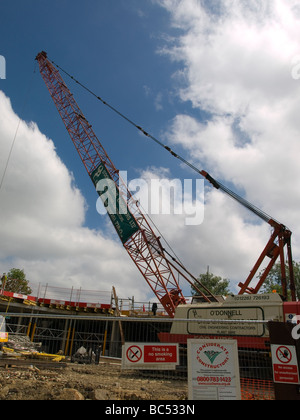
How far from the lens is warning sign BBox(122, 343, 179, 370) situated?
6414 mm

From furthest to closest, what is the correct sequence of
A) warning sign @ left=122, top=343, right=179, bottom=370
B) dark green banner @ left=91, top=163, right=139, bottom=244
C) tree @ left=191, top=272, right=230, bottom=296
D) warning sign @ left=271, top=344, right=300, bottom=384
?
tree @ left=191, top=272, right=230, bottom=296 → dark green banner @ left=91, top=163, right=139, bottom=244 → warning sign @ left=122, top=343, right=179, bottom=370 → warning sign @ left=271, top=344, right=300, bottom=384

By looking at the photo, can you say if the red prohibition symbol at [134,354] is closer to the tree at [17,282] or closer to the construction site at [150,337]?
the construction site at [150,337]

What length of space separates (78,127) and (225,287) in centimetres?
4106

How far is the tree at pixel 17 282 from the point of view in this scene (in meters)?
59.4

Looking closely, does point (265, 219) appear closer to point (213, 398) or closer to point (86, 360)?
point (86, 360)

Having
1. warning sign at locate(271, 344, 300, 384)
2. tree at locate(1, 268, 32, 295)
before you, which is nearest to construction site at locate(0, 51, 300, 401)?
warning sign at locate(271, 344, 300, 384)

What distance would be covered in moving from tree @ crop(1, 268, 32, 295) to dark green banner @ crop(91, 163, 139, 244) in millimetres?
39432

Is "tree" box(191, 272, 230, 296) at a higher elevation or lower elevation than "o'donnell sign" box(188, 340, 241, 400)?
higher

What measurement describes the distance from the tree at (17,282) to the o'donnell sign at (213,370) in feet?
195

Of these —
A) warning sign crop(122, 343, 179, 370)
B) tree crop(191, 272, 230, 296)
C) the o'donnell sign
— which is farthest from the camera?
tree crop(191, 272, 230, 296)

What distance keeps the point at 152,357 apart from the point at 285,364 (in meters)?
2.54

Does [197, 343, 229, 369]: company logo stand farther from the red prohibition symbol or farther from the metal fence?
the red prohibition symbol

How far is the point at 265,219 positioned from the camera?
68.2 feet
